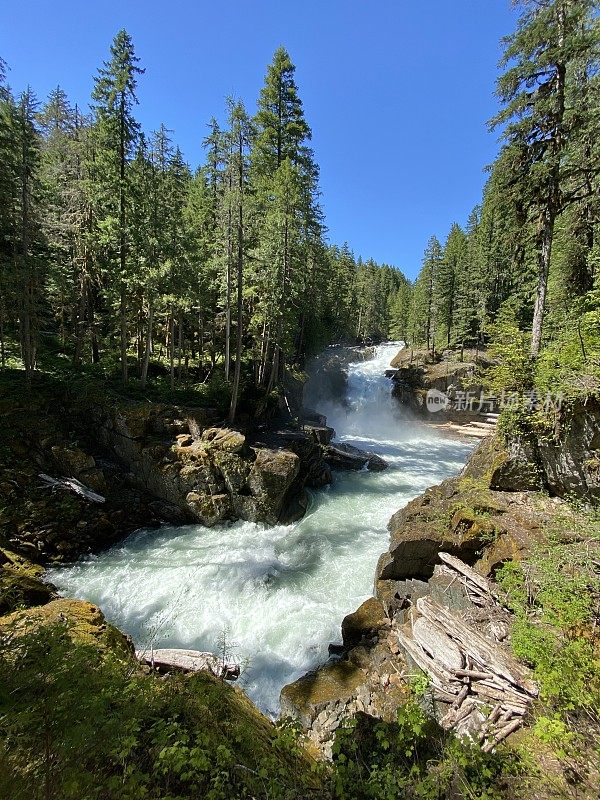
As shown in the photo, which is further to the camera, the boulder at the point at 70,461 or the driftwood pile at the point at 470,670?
the boulder at the point at 70,461

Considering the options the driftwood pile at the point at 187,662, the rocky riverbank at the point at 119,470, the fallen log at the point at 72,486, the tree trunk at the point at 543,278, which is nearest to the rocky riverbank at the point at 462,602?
the driftwood pile at the point at 187,662

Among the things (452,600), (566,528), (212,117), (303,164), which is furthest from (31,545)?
(212,117)

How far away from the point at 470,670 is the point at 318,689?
8.99 feet

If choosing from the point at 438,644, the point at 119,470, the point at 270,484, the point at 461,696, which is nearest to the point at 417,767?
the point at 461,696

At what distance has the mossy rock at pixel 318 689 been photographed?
6.07 m

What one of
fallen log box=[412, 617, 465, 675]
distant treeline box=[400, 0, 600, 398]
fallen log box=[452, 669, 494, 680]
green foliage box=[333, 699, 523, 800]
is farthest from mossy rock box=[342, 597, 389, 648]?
distant treeline box=[400, 0, 600, 398]

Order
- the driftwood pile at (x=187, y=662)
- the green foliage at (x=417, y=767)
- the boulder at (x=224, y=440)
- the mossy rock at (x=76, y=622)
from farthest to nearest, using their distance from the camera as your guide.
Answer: the boulder at (x=224, y=440)
the driftwood pile at (x=187, y=662)
the mossy rock at (x=76, y=622)
the green foliage at (x=417, y=767)

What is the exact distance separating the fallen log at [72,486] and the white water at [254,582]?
1925 millimetres

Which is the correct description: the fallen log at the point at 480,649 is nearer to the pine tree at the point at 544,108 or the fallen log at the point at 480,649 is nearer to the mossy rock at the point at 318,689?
the mossy rock at the point at 318,689

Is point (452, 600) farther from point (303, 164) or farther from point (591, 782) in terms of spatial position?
point (303, 164)

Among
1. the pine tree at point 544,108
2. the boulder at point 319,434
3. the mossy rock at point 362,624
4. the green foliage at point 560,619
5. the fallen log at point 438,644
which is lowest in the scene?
→ the mossy rock at point 362,624

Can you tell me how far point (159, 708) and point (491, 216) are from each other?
48281 millimetres

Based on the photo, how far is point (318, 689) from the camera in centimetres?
645

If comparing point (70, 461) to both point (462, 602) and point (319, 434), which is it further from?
point (462, 602)
